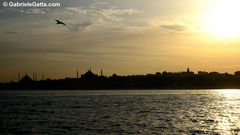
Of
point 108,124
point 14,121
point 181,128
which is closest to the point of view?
point 181,128

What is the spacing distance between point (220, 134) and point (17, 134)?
21.3m

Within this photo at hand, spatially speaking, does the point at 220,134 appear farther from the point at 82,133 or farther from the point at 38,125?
the point at 38,125

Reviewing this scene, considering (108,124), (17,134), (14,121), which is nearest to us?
(17,134)

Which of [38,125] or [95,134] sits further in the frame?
[38,125]

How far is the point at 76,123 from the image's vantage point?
5791 centimetres

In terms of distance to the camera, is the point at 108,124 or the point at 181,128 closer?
the point at 181,128

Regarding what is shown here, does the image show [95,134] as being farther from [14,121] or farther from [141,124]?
[14,121]

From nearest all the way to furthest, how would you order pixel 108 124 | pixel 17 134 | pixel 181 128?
pixel 17 134, pixel 181 128, pixel 108 124

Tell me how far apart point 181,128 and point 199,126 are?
351 cm

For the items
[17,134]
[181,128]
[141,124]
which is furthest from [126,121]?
[17,134]

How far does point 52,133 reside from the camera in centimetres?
4691

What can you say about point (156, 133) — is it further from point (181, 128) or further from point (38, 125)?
point (38, 125)

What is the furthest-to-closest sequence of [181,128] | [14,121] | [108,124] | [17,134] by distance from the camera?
[14,121] → [108,124] → [181,128] → [17,134]

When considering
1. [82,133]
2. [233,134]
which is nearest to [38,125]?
[82,133]
